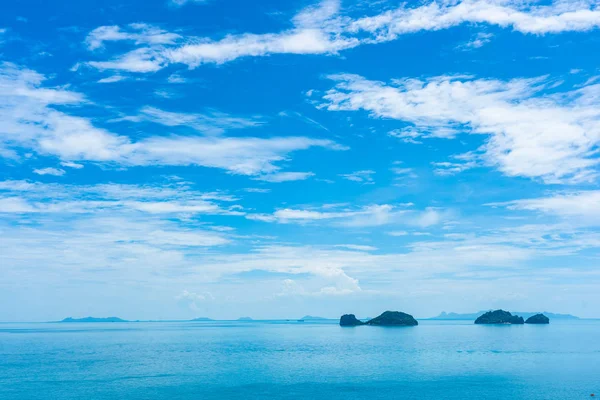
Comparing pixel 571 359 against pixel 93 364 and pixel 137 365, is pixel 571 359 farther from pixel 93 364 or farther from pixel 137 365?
pixel 93 364

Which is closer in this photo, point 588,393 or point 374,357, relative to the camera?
point 588,393

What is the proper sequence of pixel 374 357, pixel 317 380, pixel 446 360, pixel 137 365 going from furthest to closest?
pixel 374 357 → pixel 446 360 → pixel 137 365 → pixel 317 380

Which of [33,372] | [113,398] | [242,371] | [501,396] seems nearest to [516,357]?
[501,396]

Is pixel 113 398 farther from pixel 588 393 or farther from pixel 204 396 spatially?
pixel 588 393

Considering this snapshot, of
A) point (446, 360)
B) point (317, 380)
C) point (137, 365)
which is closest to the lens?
point (317, 380)

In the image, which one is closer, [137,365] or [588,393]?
[588,393]

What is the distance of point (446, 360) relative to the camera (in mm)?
137125

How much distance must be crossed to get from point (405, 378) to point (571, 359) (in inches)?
2658

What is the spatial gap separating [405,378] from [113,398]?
5852 cm

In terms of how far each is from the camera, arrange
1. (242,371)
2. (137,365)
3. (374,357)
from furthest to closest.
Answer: (374,357) < (137,365) < (242,371)

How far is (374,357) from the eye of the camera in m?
146

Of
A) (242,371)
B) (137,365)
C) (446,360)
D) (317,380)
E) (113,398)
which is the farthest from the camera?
(446,360)

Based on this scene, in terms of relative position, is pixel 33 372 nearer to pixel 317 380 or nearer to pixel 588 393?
pixel 317 380

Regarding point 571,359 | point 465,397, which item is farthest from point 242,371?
point 571,359
